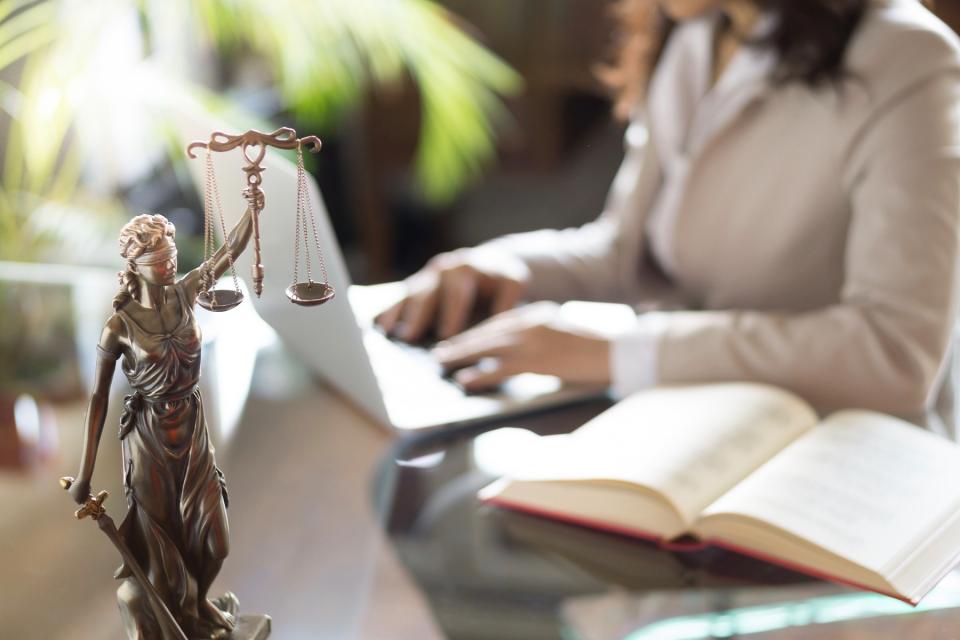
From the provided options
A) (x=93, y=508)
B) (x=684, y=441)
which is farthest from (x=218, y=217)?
(x=684, y=441)

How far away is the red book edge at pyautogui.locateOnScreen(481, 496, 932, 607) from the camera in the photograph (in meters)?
0.61

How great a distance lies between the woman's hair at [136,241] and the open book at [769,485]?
0.37 metres

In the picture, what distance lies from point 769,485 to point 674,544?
0.27 ft

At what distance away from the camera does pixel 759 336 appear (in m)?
0.91

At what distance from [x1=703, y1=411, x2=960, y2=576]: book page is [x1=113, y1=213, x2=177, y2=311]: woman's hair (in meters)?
0.41

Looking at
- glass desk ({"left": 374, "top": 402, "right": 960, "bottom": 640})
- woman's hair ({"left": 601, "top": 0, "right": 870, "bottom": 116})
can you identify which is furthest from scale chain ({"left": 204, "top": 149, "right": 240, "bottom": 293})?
woman's hair ({"left": 601, "top": 0, "right": 870, "bottom": 116})

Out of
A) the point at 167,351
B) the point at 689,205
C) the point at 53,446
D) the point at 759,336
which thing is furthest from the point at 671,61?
the point at 167,351

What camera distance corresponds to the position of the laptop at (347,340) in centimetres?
48

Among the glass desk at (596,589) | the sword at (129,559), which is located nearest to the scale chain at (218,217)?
the sword at (129,559)

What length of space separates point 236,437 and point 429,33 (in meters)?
0.63

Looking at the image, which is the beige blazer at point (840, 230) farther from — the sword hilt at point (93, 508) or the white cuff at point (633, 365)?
the sword hilt at point (93, 508)

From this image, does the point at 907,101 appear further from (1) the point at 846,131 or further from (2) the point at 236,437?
(2) the point at 236,437

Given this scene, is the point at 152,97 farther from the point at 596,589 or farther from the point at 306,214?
the point at 596,589

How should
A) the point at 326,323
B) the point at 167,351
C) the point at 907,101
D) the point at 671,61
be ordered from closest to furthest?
the point at 167,351, the point at 326,323, the point at 907,101, the point at 671,61
